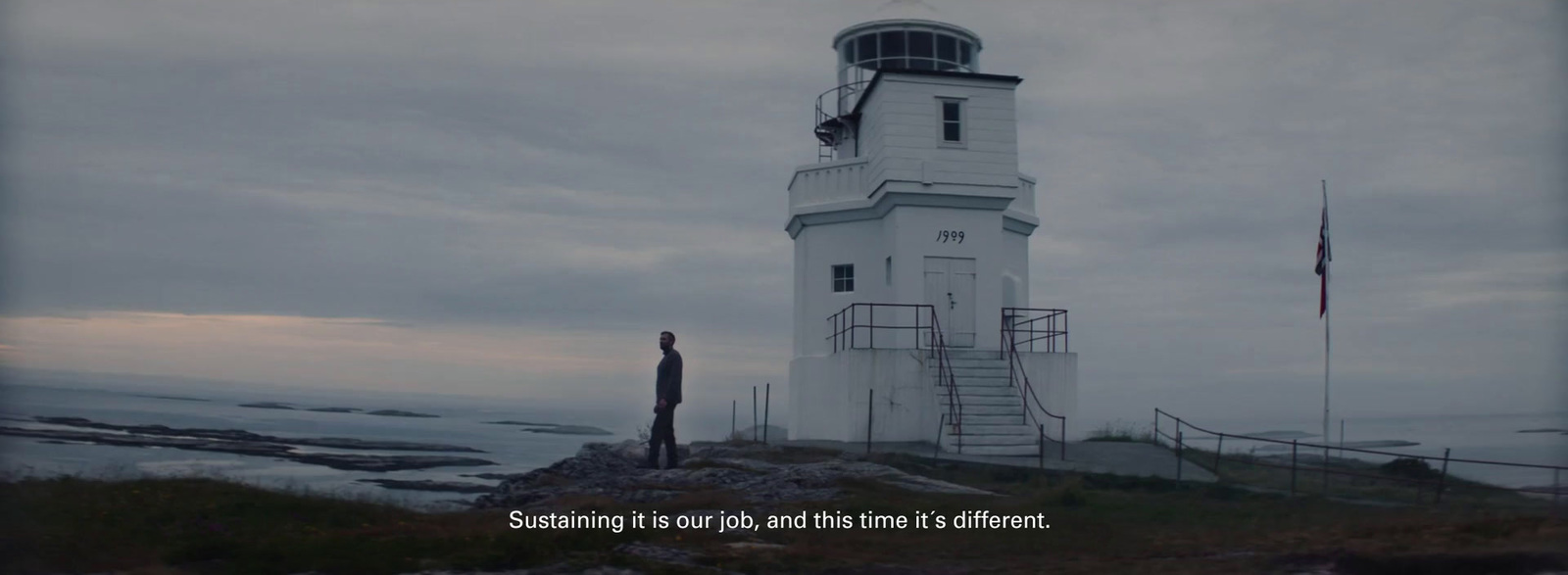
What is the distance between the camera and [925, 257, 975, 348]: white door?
71.7 feet

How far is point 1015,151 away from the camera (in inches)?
878

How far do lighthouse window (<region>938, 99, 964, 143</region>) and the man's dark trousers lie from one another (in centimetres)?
880

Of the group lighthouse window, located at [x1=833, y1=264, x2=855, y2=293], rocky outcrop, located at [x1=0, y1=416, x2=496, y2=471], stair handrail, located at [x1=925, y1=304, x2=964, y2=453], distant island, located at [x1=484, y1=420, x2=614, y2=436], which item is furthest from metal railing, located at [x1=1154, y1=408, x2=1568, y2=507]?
distant island, located at [x1=484, y1=420, x2=614, y2=436]

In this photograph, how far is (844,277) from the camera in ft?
78.9

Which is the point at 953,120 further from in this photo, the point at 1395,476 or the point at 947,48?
the point at 1395,476

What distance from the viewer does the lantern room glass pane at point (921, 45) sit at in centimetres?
2466

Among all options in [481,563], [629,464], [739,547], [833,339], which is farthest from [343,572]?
[833,339]

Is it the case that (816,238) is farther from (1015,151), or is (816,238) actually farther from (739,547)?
(739,547)

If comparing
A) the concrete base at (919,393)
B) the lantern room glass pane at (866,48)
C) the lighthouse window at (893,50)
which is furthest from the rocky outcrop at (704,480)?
the lantern room glass pane at (866,48)

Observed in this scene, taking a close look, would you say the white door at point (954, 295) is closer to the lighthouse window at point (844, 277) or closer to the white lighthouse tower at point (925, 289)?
the white lighthouse tower at point (925, 289)

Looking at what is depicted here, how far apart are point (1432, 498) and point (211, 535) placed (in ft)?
46.3

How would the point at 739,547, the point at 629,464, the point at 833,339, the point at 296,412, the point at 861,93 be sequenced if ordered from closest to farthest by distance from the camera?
the point at 739,547, the point at 629,464, the point at 833,339, the point at 861,93, the point at 296,412

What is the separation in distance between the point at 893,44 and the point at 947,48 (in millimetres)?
1187

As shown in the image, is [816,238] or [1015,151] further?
[816,238]
